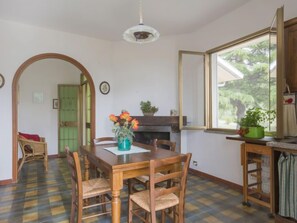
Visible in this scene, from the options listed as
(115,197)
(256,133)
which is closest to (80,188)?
(115,197)

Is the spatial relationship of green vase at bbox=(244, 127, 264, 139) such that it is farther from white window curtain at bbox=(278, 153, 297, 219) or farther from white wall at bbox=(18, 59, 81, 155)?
white wall at bbox=(18, 59, 81, 155)

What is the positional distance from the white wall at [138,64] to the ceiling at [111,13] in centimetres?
20

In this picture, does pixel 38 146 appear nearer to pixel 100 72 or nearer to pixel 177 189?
pixel 100 72

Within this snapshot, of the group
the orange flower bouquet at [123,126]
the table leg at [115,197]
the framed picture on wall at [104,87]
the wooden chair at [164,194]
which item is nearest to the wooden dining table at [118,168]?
the table leg at [115,197]

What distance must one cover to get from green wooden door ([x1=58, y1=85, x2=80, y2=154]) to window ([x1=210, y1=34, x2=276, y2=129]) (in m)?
3.82

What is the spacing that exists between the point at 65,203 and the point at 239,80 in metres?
3.19

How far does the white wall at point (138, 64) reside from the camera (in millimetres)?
3264

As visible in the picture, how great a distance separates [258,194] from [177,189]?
1631 mm

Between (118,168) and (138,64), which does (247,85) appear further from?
(118,168)

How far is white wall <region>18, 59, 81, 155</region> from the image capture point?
17.7 feet

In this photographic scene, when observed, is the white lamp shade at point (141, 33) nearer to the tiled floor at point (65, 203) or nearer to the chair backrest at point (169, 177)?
the chair backrest at point (169, 177)

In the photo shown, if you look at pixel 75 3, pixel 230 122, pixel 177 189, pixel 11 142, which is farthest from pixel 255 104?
pixel 11 142

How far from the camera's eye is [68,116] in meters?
5.87

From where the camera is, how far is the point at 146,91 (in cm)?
460
